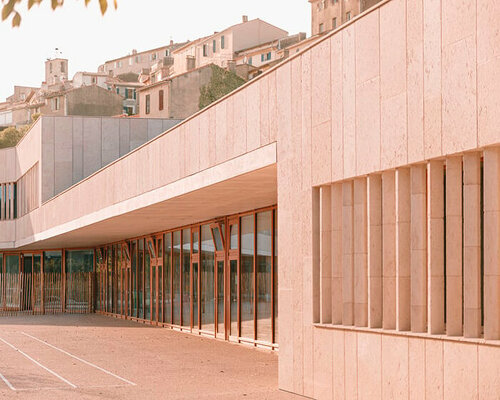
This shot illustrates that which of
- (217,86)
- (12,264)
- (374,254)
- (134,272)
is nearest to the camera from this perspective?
(374,254)

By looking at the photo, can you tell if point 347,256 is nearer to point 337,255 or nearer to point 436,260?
point 337,255

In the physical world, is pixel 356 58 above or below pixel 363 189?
above

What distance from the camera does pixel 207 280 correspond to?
23.9 meters

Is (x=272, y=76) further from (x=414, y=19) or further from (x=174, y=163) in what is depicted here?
(x=174, y=163)

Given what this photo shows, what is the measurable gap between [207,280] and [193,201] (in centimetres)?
554

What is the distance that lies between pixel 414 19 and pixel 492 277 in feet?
8.84

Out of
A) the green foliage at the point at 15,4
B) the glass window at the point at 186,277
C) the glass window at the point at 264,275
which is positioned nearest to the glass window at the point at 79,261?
the glass window at the point at 186,277

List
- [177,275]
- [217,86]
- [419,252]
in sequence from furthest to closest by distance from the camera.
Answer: [217,86] < [177,275] < [419,252]

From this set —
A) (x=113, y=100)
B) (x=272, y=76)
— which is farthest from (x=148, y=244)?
(x=113, y=100)

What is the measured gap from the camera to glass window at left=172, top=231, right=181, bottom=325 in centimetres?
2656

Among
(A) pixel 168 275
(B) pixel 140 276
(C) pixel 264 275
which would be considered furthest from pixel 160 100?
(C) pixel 264 275

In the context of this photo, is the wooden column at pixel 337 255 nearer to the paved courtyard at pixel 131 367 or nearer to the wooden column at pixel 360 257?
the wooden column at pixel 360 257

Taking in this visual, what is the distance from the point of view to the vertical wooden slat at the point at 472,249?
9047mm

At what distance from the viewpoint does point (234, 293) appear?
21.7 m
